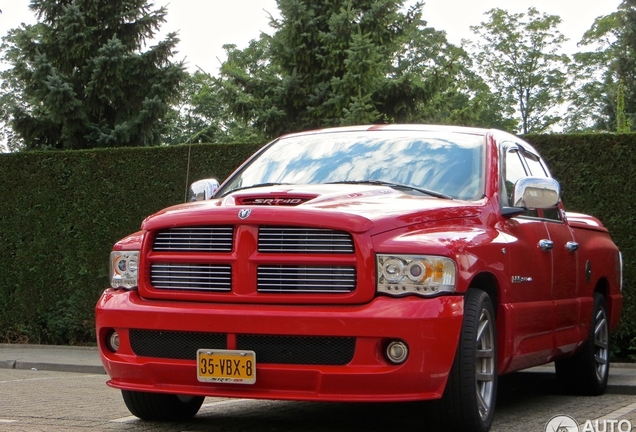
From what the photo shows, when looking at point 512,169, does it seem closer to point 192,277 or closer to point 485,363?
point 485,363

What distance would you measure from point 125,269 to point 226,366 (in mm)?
989

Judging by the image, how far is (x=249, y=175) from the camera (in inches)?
320

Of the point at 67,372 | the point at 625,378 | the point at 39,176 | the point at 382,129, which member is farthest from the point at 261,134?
the point at 382,129

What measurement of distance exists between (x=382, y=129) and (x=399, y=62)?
5179cm

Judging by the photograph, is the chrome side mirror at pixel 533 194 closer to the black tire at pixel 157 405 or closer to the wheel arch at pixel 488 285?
Result: the wheel arch at pixel 488 285

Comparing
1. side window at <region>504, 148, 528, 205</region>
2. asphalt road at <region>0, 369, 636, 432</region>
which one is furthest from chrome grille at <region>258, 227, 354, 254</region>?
side window at <region>504, 148, 528, 205</region>

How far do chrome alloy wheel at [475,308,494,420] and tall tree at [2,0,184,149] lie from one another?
20126 mm

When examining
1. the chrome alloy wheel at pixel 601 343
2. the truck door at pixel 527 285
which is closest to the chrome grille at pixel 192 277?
the truck door at pixel 527 285

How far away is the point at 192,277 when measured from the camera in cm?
648

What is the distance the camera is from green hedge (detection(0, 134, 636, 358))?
48.0ft

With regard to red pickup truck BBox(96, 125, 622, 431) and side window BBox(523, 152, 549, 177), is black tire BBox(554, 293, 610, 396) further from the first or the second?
red pickup truck BBox(96, 125, 622, 431)

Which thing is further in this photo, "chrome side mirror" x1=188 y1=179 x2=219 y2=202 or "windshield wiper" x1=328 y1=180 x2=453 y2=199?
"chrome side mirror" x1=188 y1=179 x2=219 y2=202

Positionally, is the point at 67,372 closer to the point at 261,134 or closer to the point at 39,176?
the point at 39,176

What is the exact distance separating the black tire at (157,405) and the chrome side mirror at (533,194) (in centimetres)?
254
